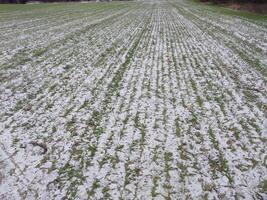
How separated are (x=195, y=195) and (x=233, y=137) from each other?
2.06 meters

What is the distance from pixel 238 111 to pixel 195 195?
3.43 meters

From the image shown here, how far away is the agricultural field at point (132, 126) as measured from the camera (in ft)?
14.3

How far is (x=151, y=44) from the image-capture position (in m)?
14.3

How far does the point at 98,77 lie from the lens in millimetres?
9141

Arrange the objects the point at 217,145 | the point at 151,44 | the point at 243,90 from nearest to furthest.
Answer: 1. the point at 217,145
2. the point at 243,90
3. the point at 151,44

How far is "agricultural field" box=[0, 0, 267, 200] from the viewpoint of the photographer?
4.36m

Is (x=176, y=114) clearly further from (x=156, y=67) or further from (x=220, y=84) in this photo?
(x=156, y=67)

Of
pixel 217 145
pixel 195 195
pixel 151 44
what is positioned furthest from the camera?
pixel 151 44

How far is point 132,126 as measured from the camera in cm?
607

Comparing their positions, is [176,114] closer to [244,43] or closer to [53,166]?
[53,166]

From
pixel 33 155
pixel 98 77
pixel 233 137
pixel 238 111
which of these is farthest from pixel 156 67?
pixel 33 155

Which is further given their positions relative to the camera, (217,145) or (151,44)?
(151,44)

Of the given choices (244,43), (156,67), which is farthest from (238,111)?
(244,43)

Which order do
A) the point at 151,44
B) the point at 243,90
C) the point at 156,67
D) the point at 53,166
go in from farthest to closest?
the point at 151,44 → the point at 156,67 → the point at 243,90 → the point at 53,166
